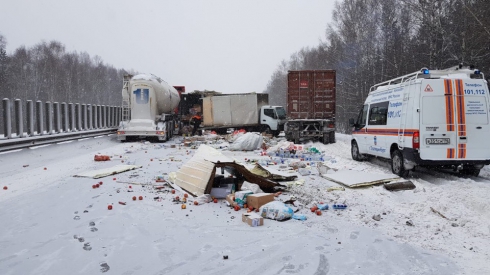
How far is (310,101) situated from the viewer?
18.7m

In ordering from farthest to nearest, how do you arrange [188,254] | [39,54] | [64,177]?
1. [39,54]
2. [64,177]
3. [188,254]

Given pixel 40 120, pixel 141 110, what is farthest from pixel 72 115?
pixel 141 110

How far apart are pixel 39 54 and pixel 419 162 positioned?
206ft

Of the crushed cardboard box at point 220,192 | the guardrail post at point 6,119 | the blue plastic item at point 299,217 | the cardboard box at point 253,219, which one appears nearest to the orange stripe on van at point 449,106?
the blue plastic item at point 299,217

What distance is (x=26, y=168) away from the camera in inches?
387

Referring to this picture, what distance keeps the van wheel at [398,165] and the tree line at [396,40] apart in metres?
11.7

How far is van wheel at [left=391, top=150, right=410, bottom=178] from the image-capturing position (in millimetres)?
8702

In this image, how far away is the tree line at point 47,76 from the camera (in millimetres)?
47844

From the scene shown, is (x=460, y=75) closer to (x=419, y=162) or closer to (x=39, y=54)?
(x=419, y=162)

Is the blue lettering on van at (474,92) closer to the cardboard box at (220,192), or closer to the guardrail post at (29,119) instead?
the cardboard box at (220,192)

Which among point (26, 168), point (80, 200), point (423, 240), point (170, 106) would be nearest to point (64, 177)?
point (26, 168)

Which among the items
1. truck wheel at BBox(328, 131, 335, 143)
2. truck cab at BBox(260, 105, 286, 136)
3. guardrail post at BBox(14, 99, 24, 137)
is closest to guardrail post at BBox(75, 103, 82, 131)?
guardrail post at BBox(14, 99, 24, 137)

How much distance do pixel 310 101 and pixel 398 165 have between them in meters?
10.1

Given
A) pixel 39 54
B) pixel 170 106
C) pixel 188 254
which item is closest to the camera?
pixel 188 254
